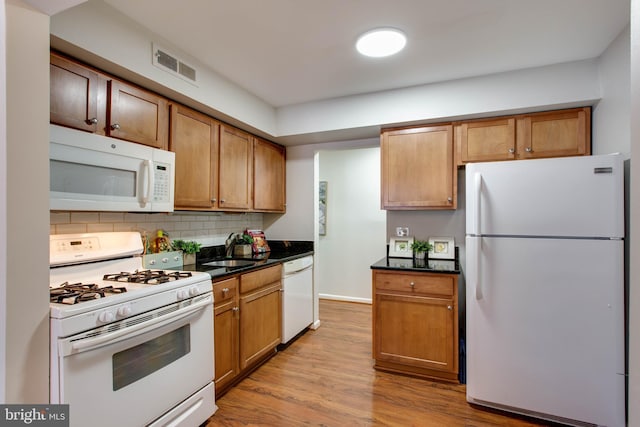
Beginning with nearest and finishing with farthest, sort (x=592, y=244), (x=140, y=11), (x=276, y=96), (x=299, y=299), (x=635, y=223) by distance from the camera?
(x=635, y=223)
(x=140, y=11)
(x=592, y=244)
(x=276, y=96)
(x=299, y=299)

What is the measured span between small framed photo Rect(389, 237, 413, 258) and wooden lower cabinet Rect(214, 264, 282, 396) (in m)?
1.14

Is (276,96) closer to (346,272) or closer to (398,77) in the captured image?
(398,77)

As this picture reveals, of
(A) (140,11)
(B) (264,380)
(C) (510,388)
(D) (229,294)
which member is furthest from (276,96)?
(C) (510,388)

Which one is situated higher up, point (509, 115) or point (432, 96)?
point (432, 96)

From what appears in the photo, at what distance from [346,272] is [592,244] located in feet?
10.9

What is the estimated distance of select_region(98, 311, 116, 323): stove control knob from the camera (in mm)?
1445

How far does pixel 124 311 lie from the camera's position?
1538mm

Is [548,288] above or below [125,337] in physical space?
above

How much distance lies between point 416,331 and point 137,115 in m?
2.55

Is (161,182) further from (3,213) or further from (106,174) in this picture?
(3,213)

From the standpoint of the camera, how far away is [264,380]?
2.60 meters

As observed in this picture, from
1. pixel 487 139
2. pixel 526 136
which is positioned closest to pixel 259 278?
Answer: pixel 487 139

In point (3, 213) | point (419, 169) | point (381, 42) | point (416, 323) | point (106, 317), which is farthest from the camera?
point (419, 169)

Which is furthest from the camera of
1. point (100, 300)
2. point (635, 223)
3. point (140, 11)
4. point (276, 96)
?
point (276, 96)
